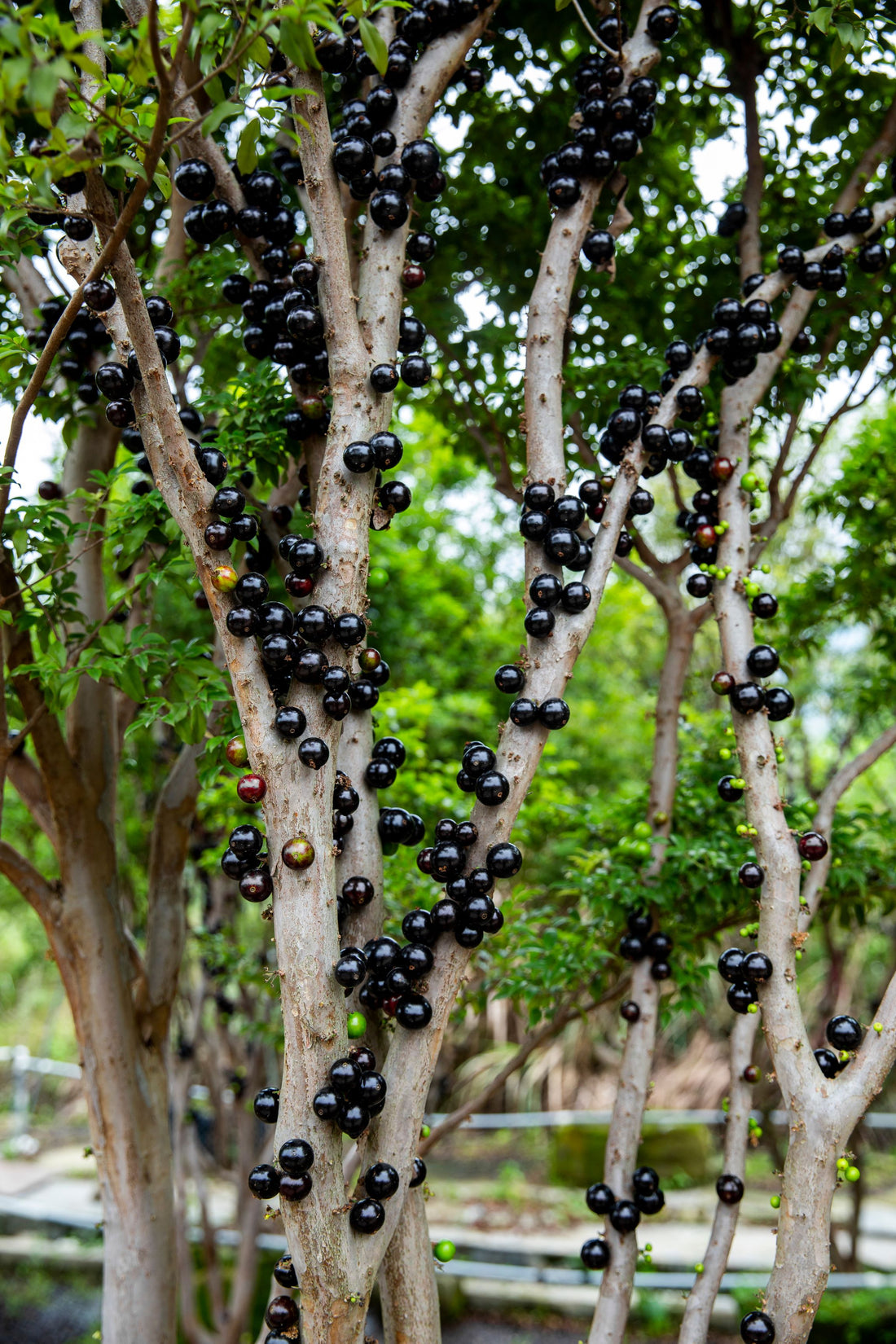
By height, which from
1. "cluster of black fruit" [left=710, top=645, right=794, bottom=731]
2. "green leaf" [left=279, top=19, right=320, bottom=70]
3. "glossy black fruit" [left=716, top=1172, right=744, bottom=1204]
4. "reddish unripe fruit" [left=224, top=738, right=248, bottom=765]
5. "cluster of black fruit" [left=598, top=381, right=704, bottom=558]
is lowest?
"glossy black fruit" [left=716, top=1172, right=744, bottom=1204]

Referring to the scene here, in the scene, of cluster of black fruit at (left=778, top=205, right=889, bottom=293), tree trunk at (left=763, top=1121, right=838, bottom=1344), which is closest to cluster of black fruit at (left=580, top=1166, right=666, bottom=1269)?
tree trunk at (left=763, top=1121, right=838, bottom=1344)

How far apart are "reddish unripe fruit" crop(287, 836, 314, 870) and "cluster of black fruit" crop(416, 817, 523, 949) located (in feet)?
1.47

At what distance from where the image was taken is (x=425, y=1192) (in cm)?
333

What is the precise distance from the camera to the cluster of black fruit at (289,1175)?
2.65m

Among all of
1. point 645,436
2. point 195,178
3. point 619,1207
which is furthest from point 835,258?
point 619,1207

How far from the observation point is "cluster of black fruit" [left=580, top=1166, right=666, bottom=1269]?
3729 millimetres

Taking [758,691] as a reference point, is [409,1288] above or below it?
below

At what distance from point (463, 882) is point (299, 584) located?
1.10 m

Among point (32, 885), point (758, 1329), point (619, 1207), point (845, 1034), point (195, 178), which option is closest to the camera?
point (758, 1329)

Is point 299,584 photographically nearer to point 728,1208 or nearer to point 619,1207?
point 619,1207

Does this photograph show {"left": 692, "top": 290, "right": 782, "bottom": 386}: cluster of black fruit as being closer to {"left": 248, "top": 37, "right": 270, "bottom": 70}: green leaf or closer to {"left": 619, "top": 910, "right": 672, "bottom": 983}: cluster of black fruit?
{"left": 248, "top": 37, "right": 270, "bottom": 70}: green leaf

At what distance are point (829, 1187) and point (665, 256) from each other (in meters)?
4.27

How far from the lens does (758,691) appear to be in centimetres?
367

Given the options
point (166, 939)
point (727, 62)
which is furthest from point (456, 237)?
point (166, 939)
